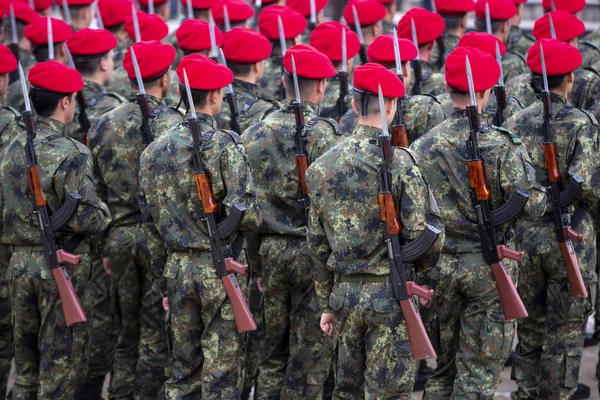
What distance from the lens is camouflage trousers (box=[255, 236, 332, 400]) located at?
7.21 meters

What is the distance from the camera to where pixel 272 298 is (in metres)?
7.31

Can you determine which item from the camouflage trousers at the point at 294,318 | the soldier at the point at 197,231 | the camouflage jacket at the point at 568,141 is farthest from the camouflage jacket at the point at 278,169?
the camouflage jacket at the point at 568,141

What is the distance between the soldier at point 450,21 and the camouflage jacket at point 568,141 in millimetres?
2691

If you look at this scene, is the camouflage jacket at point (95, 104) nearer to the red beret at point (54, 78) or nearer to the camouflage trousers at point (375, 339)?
the red beret at point (54, 78)

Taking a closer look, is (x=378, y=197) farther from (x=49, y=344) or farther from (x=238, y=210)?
(x=49, y=344)

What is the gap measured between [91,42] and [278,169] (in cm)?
202

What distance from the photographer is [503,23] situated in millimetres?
9922

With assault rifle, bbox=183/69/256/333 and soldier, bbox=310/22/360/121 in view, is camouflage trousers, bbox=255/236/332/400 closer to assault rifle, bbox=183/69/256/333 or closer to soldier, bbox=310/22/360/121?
assault rifle, bbox=183/69/256/333

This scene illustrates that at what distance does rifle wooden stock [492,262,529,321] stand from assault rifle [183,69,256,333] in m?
1.37

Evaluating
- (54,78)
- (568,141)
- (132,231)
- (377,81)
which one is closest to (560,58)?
(568,141)

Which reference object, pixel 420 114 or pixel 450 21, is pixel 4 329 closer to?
pixel 420 114

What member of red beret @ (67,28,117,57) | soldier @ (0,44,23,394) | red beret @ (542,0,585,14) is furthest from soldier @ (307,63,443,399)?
red beret @ (542,0,585,14)

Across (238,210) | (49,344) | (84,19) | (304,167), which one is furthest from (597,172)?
(84,19)

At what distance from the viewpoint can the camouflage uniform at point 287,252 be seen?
7.18m
